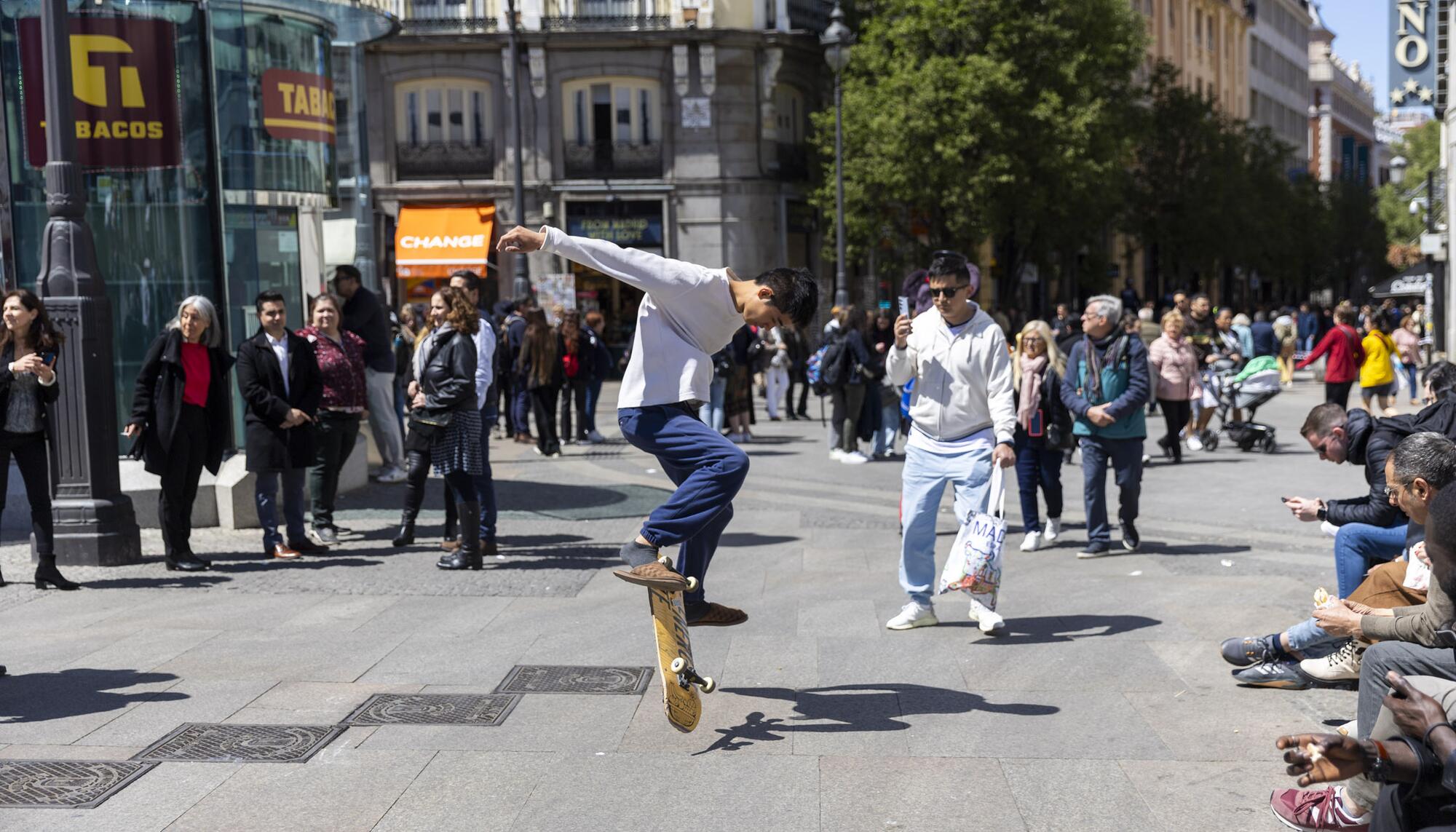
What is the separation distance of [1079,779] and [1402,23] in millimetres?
31773

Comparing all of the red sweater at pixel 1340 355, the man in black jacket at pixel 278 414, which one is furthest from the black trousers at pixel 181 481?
the red sweater at pixel 1340 355

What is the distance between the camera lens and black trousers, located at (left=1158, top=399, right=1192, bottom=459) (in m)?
16.0

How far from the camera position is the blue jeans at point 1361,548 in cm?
642

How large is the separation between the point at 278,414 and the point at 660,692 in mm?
4360

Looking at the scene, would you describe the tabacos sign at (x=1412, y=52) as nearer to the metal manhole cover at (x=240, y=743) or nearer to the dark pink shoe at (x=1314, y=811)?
the dark pink shoe at (x=1314, y=811)

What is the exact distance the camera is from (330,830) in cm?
452

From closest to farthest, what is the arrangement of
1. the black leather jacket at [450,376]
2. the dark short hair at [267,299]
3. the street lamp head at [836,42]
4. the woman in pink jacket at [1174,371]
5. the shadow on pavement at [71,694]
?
1. the shadow on pavement at [71,694]
2. the black leather jacket at [450,376]
3. the dark short hair at [267,299]
4. the woman in pink jacket at [1174,371]
5. the street lamp head at [836,42]

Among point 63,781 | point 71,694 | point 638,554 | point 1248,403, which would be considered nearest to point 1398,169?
point 1248,403

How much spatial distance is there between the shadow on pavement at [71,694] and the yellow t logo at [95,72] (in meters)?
5.44

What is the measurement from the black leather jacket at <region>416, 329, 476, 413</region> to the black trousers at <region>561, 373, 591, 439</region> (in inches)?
337

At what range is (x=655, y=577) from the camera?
5.49 meters

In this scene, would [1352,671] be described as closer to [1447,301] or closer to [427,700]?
[427,700]

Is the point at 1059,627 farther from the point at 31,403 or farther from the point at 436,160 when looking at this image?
the point at 436,160

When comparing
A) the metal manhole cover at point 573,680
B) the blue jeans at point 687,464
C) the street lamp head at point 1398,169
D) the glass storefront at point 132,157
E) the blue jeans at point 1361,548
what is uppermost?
the street lamp head at point 1398,169
